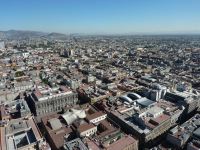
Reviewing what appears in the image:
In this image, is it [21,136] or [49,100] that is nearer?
[21,136]

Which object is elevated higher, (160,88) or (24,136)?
(160,88)

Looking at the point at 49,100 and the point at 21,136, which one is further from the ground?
the point at 49,100

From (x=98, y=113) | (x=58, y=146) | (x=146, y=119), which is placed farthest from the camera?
(x=98, y=113)

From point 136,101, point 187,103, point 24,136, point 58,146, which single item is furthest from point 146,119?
point 24,136

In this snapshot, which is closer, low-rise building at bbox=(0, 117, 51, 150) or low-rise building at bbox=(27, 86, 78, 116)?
low-rise building at bbox=(0, 117, 51, 150)

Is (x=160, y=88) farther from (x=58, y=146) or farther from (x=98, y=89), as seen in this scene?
(x=58, y=146)

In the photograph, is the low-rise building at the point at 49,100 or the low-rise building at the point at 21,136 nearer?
the low-rise building at the point at 21,136

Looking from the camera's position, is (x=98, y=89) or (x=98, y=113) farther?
(x=98, y=89)

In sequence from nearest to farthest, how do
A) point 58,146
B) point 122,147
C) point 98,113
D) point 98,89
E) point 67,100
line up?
point 122,147, point 58,146, point 98,113, point 67,100, point 98,89

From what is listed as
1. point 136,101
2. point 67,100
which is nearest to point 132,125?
point 136,101
